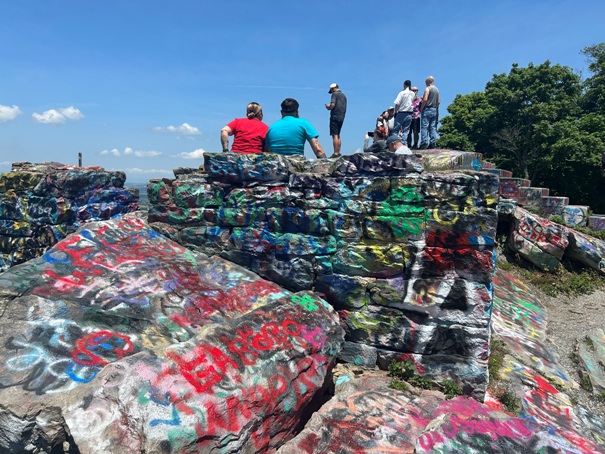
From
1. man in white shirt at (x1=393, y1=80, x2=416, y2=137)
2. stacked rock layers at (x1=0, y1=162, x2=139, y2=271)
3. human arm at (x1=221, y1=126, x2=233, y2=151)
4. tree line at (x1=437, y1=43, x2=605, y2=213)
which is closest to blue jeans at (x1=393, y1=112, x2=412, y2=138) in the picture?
man in white shirt at (x1=393, y1=80, x2=416, y2=137)

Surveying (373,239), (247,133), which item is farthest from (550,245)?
(247,133)

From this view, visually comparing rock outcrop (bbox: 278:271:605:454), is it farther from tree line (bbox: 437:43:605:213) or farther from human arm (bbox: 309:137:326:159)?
tree line (bbox: 437:43:605:213)

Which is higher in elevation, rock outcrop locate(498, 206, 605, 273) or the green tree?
the green tree

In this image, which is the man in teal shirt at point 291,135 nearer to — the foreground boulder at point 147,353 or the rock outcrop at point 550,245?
the foreground boulder at point 147,353

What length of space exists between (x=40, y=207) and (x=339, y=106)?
7.17 m

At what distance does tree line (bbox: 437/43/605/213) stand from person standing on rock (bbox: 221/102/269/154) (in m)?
15.9

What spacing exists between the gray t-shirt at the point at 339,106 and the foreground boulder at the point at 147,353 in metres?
3.40

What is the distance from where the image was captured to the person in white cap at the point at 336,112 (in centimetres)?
657

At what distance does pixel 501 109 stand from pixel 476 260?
1804cm

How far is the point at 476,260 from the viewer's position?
3.83 m

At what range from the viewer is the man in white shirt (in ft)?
24.1

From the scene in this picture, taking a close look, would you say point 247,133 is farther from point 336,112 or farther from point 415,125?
point 415,125

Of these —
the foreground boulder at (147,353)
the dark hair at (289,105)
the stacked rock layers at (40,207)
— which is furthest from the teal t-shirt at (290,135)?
the stacked rock layers at (40,207)

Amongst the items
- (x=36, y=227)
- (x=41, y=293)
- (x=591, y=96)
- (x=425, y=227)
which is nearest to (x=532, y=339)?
(x=425, y=227)
